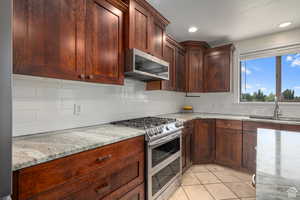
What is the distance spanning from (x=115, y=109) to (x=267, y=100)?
2.98 metres

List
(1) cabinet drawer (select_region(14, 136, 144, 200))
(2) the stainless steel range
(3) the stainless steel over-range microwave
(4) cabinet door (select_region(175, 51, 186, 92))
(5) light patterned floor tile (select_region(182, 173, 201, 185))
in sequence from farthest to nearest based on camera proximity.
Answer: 1. (4) cabinet door (select_region(175, 51, 186, 92))
2. (5) light patterned floor tile (select_region(182, 173, 201, 185))
3. (3) the stainless steel over-range microwave
4. (2) the stainless steel range
5. (1) cabinet drawer (select_region(14, 136, 144, 200))

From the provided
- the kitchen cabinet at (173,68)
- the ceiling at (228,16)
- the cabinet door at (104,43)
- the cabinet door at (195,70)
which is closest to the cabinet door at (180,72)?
the kitchen cabinet at (173,68)

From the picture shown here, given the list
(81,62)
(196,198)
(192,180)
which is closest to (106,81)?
(81,62)

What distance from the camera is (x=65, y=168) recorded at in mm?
942

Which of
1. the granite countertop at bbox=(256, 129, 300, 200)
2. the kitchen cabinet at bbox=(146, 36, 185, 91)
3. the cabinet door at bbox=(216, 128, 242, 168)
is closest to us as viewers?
the granite countertop at bbox=(256, 129, 300, 200)

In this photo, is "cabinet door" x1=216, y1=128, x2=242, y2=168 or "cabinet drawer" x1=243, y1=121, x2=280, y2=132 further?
"cabinet door" x1=216, y1=128, x2=242, y2=168

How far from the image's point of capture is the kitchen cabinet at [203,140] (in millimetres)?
2912

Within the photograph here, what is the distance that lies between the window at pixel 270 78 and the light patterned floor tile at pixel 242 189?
69.3 inches

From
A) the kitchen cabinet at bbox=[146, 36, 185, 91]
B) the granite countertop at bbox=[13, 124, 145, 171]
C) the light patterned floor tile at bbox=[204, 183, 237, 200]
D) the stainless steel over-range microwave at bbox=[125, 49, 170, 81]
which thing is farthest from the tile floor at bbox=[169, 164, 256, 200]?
the stainless steel over-range microwave at bbox=[125, 49, 170, 81]

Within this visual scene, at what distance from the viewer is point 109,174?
123cm

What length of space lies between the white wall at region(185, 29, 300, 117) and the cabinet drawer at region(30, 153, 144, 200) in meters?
2.60

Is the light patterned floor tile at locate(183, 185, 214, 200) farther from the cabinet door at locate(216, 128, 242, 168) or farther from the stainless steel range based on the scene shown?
the cabinet door at locate(216, 128, 242, 168)

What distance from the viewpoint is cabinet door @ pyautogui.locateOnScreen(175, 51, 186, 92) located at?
306cm

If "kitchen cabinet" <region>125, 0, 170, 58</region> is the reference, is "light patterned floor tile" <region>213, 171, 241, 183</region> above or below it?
below
